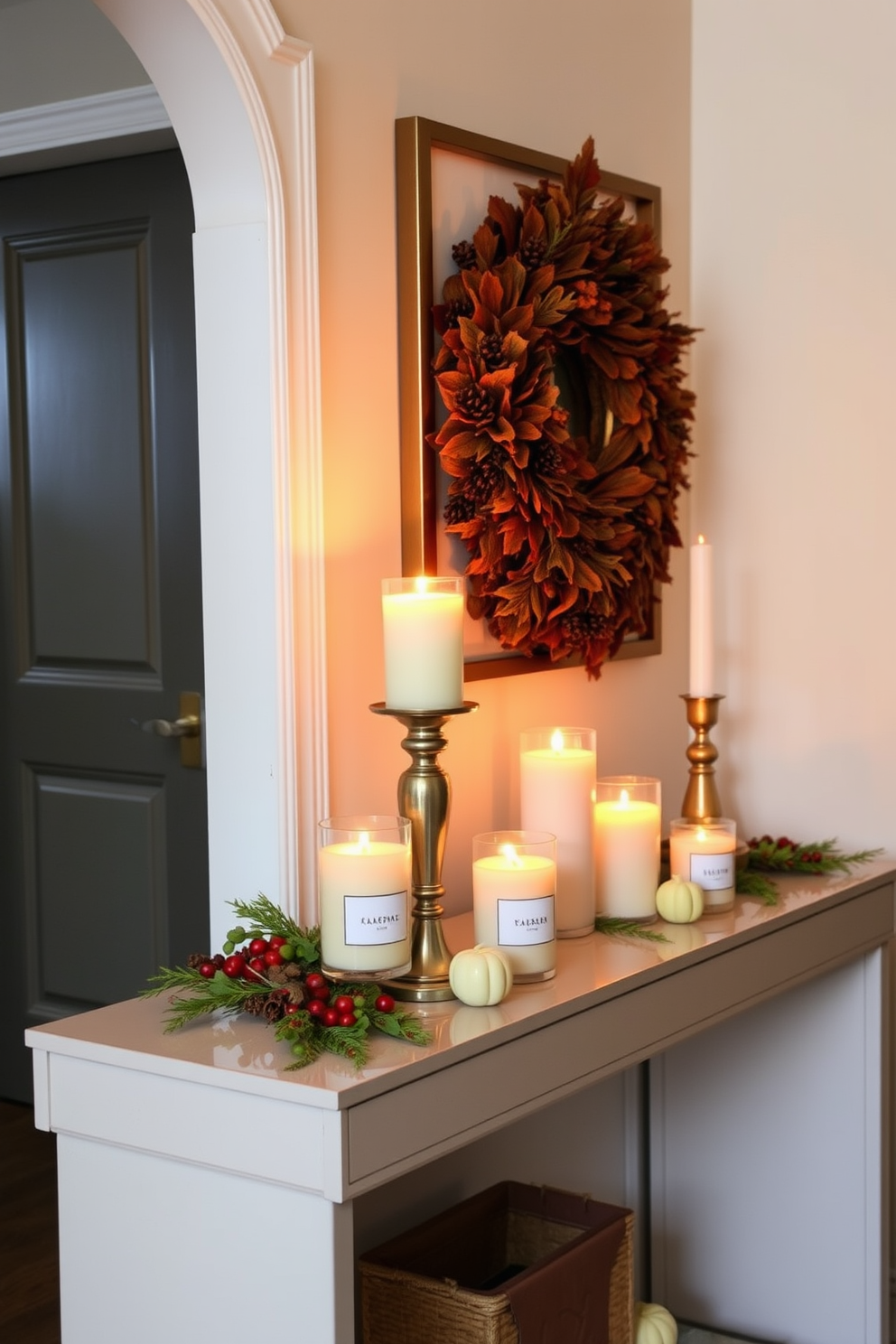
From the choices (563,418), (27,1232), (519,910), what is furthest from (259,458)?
(27,1232)

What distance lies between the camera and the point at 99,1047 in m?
1.42

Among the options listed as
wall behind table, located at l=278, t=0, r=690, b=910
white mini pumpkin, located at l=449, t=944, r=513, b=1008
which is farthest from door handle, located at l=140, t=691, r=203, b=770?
white mini pumpkin, located at l=449, t=944, r=513, b=1008

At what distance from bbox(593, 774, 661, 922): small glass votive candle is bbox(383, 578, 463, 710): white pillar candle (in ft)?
1.35

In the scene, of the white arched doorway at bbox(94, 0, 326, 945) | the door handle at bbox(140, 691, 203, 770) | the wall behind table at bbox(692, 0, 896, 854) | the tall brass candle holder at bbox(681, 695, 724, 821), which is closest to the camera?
the white arched doorway at bbox(94, 0, 326, 945)

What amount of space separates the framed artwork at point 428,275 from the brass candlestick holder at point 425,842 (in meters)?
0.38

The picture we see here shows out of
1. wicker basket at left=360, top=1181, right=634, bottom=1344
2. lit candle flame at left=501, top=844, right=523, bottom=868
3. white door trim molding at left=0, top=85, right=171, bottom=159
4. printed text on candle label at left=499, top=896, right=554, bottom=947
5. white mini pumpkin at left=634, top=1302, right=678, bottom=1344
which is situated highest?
white door trim molding at left=0, top=85, right=171, bottom=159

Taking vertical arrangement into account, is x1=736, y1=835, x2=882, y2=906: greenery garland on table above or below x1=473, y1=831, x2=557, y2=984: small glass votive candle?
below

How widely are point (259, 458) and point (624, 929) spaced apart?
0.73 m

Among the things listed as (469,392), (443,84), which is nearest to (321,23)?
(443,84)

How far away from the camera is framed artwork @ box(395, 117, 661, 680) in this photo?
1873mm

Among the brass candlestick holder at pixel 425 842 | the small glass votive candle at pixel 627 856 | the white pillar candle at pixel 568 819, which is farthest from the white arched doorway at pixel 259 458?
the small glass votive candle at pixel 627 856

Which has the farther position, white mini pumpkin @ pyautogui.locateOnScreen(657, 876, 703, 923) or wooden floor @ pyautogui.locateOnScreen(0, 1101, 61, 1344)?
wooden floor @ pyautogui.locateOnScreen(0, 1101, 61, 1344)

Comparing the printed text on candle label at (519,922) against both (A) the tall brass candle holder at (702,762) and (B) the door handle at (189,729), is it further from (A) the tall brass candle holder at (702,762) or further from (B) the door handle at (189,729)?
(B) the door handle at (189,729)

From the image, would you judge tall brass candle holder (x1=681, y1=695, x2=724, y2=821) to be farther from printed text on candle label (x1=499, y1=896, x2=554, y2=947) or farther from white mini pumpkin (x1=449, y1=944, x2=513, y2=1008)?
white mini pumpkin (x1=449, y1=944, x2=513, y2=1008)
